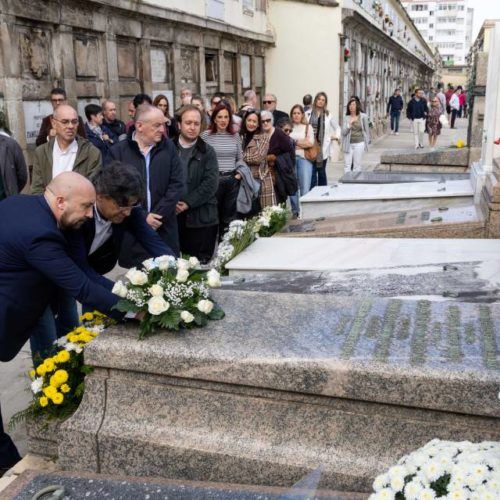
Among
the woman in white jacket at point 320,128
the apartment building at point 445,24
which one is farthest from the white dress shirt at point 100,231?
the apartment building at point 445,24

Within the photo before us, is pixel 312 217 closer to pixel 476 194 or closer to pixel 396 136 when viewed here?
pixel 476 194

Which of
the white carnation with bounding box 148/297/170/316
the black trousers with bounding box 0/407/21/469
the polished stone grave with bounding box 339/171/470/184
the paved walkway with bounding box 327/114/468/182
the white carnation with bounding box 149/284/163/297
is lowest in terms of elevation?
the paved walkway with bounding box 327/114/468/182

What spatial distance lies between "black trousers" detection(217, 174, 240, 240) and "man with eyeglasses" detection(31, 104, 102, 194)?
1767 mm

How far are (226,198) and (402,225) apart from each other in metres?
1.73

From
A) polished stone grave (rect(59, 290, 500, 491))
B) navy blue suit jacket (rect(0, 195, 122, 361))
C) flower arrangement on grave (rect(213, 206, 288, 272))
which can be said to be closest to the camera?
polished stone grave (rect(59, 290, 500, 491))

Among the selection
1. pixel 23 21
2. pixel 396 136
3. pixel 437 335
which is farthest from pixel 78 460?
pixel 396 136

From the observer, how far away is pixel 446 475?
2.01 metres

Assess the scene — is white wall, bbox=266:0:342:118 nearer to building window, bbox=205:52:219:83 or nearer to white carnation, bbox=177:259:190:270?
building window, bbox=205:52:219:83

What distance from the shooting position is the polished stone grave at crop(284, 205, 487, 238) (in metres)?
5.70

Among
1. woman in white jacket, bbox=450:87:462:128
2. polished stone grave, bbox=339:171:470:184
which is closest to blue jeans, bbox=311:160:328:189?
polished stone grave, bbox=339:171:470:184

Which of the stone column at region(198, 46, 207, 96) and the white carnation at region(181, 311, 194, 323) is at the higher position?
the stone column at region(198, 46, 207, 96)

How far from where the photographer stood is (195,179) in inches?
215

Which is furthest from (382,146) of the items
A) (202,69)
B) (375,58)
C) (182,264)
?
(182,264)

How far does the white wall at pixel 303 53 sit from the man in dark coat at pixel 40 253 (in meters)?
16.0
